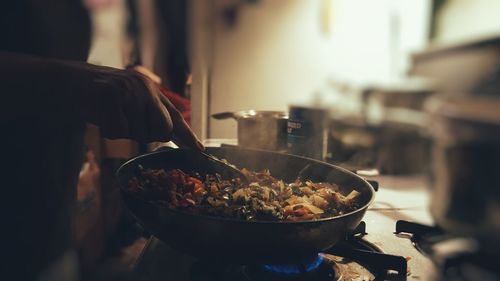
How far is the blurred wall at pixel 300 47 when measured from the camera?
2.70ft

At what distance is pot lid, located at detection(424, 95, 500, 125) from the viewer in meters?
0.34

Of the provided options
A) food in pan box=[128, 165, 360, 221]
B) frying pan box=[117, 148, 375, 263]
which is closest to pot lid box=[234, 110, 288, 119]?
food in pan box=[128, 165, 360, 221]

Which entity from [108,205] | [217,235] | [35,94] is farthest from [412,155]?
[108,205]

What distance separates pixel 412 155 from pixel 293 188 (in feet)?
1.94

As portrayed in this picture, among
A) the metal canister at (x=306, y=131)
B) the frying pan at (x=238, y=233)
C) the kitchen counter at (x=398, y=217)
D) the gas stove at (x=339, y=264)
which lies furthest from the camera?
the metal canister at (x=306, y=131)

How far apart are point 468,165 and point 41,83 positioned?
798 mm

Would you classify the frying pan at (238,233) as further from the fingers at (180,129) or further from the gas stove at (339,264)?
the fingers at (180,129)

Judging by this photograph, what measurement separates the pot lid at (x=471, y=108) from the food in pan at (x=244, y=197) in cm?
55

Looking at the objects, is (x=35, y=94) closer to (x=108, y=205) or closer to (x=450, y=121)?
(x=450, y=121)

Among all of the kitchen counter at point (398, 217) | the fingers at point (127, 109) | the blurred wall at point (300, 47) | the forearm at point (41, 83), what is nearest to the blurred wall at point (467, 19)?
the blurred wall at point (300, 47)

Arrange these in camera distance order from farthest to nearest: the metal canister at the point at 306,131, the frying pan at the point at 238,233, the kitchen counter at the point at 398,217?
the metal canister at the point at 306,131 → the kitchen counter at the point at 398,217 → the frying pan at the point at 238,233

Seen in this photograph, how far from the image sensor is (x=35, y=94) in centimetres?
86

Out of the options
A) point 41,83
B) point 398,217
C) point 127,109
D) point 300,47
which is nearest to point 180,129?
point 127,109

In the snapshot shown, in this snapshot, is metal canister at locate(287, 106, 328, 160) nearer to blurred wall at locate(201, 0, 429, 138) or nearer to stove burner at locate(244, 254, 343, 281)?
blurred wall at locate(201, 0, 429, 138)
